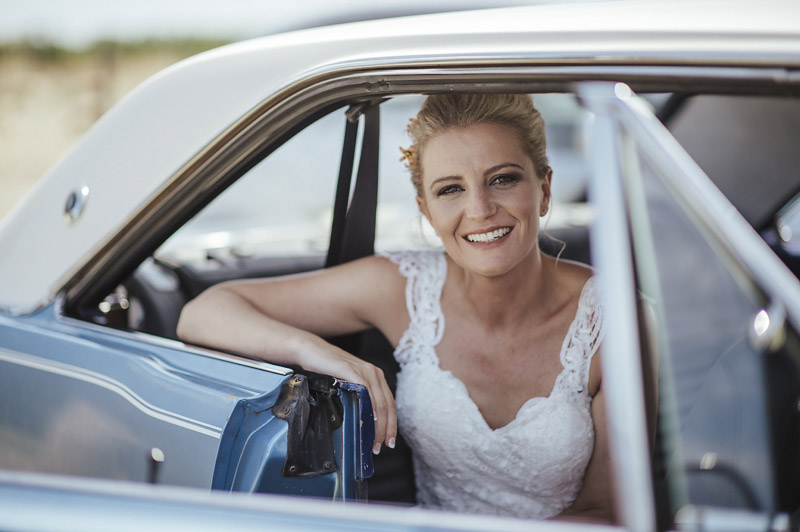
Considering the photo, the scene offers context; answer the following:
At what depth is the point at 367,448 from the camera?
4.83ft

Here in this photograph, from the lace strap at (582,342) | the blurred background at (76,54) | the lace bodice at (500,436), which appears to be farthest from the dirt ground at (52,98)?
the lace strap at (582,342)

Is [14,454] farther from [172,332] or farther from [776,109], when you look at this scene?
[776,109]

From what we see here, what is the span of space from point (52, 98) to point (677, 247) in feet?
54.5

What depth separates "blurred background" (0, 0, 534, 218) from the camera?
14.0 metres

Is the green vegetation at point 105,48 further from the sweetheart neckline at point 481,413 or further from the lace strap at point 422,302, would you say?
the sweetheart neckline at point 481,413

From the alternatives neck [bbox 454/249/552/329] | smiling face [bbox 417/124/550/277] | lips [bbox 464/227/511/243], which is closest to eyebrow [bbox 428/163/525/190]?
smiling face [bbox 417/124/550/277]

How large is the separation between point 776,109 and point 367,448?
1.59 m

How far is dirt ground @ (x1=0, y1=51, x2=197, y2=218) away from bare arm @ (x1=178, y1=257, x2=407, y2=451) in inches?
432

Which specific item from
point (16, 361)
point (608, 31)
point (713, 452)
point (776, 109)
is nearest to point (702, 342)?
point (713, 452)


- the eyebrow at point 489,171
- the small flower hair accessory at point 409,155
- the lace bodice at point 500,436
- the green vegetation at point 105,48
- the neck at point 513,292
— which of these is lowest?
the lace bodice at point 500,436

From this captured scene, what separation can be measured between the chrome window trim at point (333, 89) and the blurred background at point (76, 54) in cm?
1078

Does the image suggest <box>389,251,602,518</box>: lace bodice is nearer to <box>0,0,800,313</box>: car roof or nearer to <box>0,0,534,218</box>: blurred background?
<box>0,0,800,313</box>: car roof

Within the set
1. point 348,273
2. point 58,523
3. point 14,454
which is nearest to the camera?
point 58,523

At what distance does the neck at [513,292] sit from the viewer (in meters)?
2.03
